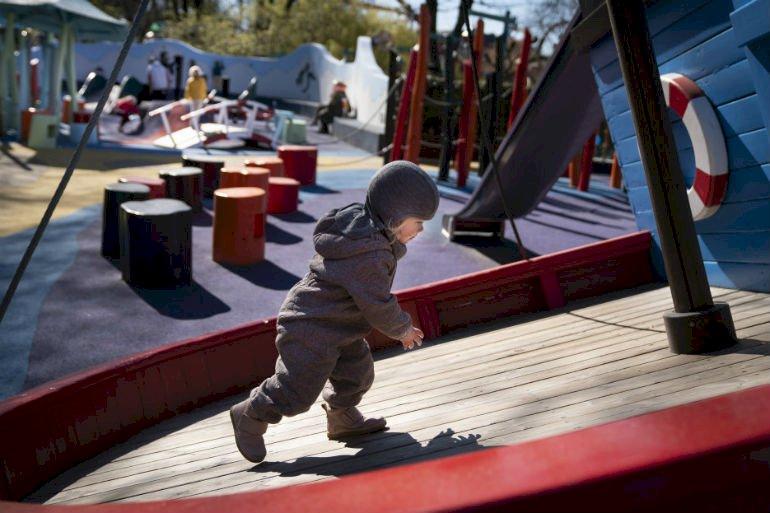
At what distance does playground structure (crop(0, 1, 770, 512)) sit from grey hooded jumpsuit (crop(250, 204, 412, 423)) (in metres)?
0.62

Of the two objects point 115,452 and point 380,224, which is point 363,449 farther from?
point 115,452

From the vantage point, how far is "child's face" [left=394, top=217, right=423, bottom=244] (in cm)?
263

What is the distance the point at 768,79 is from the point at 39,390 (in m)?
2.91

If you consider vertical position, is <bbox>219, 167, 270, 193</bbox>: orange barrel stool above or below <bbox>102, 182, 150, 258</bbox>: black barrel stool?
above

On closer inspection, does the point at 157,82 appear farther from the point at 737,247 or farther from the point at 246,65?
the point at 737,247

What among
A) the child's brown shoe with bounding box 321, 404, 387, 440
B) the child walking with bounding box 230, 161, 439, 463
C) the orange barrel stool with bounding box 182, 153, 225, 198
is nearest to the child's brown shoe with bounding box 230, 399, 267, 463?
the child walking with bounding box 230, 161, 439, 463

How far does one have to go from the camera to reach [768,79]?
3.29 m

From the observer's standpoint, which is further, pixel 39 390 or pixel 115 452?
pixel 115 452

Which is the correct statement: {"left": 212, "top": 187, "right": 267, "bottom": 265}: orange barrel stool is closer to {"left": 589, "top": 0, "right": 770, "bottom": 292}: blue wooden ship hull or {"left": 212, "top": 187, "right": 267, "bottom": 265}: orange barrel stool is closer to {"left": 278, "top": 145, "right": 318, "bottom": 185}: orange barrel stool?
{"left": 589, "top": 0, "right": 770, "bottom": 292}: blue wooden ship hull

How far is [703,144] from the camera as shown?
4105mm

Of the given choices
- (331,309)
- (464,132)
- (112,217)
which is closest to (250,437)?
(331,309)

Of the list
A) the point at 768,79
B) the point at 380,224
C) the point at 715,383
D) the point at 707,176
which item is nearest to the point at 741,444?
the point at 715,383

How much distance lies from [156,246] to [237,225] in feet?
3.41

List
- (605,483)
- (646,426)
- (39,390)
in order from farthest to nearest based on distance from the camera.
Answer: (39,390) → (646,426) → (605,483)
